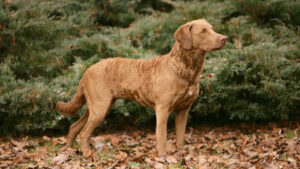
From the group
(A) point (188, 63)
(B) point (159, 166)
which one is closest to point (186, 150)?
(B) point (159, 166)

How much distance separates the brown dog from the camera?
438cm

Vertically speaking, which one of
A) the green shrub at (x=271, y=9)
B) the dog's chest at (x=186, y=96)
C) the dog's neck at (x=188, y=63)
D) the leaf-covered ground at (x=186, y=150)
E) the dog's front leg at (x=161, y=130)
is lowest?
the leaf-covered ground at (x=186, y=150)

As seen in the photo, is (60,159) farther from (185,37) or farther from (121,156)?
(185,37)

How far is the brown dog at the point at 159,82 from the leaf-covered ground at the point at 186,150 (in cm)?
36

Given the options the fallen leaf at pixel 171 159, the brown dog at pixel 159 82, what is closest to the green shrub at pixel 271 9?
the brown dog at pixel 159 82

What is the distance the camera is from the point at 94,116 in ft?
16.5

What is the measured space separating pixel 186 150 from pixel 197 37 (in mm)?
1753

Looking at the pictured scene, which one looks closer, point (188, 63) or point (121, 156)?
point (188, 63)

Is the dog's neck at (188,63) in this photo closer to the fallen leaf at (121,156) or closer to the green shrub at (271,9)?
the fallen leaf at (121,156)

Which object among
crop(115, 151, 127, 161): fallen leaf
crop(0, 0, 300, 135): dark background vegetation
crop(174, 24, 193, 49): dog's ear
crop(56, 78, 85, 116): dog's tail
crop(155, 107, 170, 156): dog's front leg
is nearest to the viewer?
crop(174, 24, 193, 49): dog's ear

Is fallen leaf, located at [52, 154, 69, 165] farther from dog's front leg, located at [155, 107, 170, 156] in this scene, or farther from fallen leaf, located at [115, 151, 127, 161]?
dog's front leg, located at [155, 107, 170, 156]

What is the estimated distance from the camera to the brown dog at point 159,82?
4375 millimetres

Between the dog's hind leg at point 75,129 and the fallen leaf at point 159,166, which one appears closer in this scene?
the fallen leaf at point 159,166

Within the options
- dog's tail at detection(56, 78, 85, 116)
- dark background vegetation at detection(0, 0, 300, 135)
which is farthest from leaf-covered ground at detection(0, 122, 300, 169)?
dog's tail at detection(56, 78, 85, 116)
